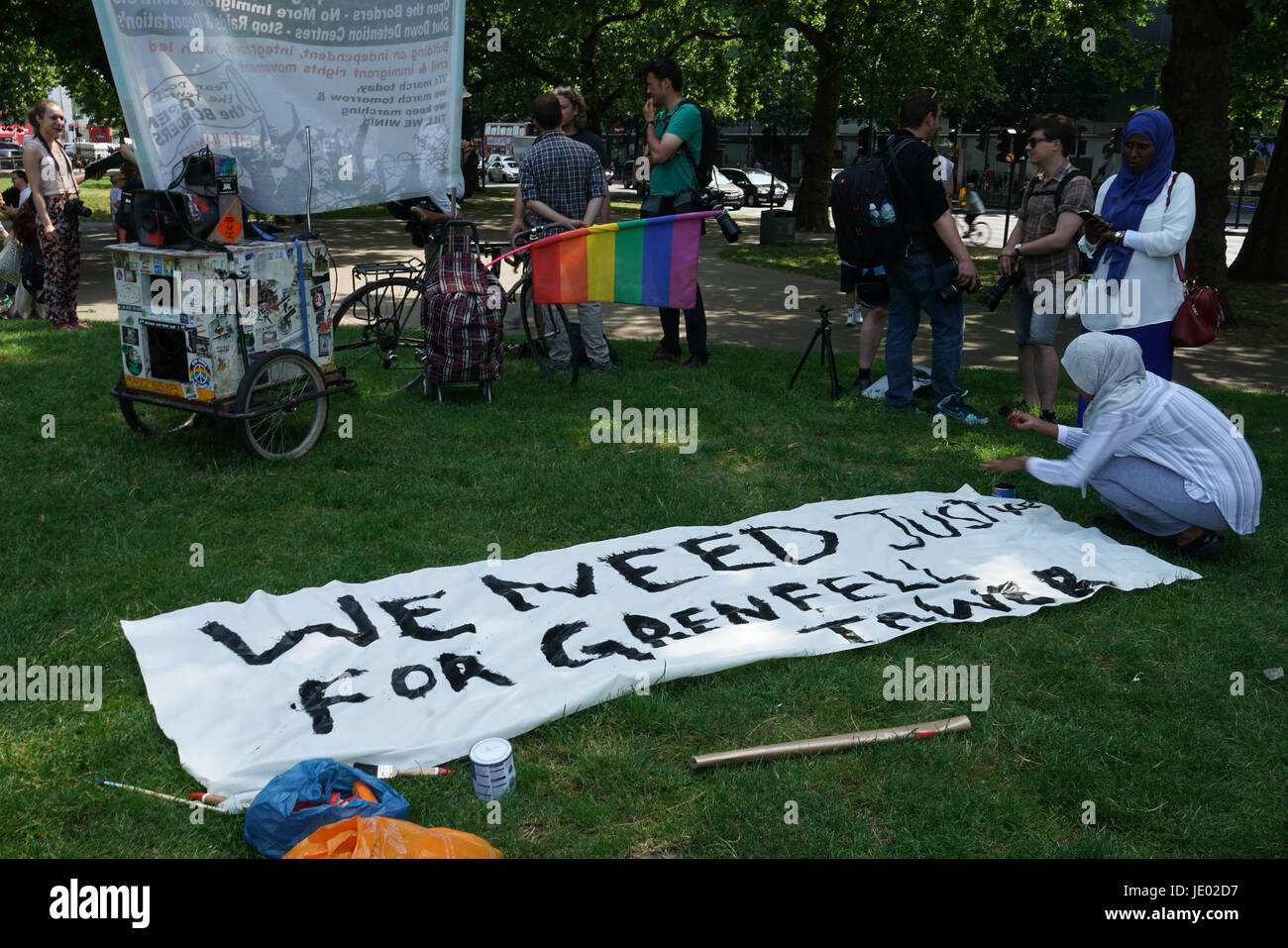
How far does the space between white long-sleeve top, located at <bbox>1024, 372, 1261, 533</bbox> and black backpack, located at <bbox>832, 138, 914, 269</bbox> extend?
2359 mm

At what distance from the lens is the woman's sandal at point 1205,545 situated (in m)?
5.28

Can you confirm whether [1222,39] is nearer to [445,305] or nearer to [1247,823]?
[445,305]

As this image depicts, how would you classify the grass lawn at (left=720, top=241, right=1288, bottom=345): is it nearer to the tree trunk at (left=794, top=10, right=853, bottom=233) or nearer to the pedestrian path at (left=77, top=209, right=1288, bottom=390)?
the pedestrian path at (left=77, top=209, right=1288, bottom=390)

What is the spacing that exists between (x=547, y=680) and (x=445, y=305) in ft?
13.5

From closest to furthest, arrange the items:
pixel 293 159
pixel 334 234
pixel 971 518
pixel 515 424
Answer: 1. pixel 971 518
2. pixel 293 159
3. pixel 515 424
4. pixel 334 234

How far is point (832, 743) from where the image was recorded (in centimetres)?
361

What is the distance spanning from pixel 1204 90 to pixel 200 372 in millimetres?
11115

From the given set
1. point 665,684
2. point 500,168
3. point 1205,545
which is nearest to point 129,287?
point 665,684

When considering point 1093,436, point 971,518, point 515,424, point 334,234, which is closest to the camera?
point 1093,436

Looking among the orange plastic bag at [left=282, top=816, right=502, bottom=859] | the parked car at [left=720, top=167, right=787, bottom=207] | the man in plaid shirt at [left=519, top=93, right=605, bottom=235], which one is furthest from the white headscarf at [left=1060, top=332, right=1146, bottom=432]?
the parked car at [left=720, top=167, right=787, bottom=207]

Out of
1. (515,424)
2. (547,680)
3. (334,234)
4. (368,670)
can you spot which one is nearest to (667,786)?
(547,680)

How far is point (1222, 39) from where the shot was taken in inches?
466

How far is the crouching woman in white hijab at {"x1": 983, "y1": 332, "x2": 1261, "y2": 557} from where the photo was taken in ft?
16.9

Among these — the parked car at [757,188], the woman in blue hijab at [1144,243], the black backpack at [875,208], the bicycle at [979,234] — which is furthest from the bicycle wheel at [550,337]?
the parked car at [757,188]
